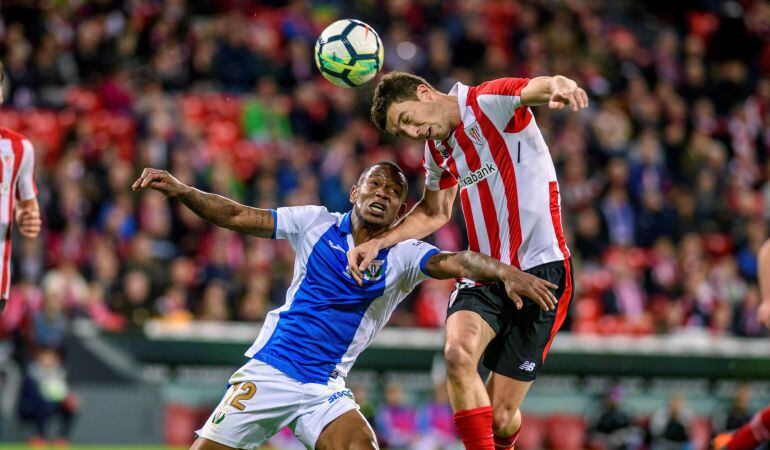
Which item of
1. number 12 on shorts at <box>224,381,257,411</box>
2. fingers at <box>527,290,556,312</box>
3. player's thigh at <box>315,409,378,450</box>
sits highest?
fingers at <box>527,290,556,312</box>

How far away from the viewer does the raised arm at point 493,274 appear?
20.1 ft

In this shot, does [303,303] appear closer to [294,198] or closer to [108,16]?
[294,198]

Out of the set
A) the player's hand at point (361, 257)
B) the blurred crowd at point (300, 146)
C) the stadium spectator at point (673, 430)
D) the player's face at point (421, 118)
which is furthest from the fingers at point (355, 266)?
the stadium spectator at point (673, 430)

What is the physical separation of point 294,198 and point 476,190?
8.24m

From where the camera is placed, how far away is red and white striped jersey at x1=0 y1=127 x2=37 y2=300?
7781 millimetres

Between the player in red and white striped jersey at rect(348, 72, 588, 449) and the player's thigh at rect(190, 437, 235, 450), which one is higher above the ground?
the player in red and white striped jersey at rect(348, 72, 588, 449)

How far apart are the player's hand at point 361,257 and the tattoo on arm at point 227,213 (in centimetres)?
50

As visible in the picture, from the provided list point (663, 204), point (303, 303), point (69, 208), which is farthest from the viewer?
point (663, 204)

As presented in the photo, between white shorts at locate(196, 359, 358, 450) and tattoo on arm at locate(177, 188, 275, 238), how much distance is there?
Answer: 775 mm

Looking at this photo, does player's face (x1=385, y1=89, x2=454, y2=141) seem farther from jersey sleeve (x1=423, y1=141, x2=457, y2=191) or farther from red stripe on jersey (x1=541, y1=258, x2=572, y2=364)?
red stripe on jersey (x1=541, y1=258, x2=572, y2=364)

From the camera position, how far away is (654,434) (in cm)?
1430

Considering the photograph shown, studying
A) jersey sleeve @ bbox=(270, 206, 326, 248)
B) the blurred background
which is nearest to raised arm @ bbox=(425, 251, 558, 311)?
jersey sleeve @ bbox=(270, 206, 326, 248)

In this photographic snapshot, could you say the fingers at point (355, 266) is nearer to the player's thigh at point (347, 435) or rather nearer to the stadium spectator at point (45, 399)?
the player's thigh at point (347, 435)

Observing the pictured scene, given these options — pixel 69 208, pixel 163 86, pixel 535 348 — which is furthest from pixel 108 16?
pixel 535 348
